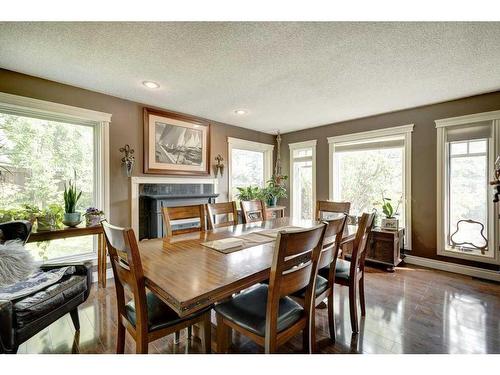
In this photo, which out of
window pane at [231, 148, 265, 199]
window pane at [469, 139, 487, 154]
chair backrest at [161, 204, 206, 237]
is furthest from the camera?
window pane at [231, 148, 265, 199]

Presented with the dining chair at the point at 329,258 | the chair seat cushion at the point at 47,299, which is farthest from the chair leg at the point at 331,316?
the chair seat cushion at the point at 47,299

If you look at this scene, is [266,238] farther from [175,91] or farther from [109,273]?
[109,273]

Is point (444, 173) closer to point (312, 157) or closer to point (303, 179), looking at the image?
point (312, 157)

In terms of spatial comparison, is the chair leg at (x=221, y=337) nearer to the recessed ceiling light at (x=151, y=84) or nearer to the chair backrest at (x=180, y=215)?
the chair backrest at (x=180, y=215)

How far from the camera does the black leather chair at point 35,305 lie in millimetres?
1297

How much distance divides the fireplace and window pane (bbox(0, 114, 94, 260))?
24.4 inches

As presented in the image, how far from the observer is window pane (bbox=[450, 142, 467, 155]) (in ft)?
10.3

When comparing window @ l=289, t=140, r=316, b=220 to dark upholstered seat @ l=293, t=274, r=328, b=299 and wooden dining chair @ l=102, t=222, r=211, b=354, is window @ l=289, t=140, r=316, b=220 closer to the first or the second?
dark upholstered seat @ l=293, t=274, r=328, b=299

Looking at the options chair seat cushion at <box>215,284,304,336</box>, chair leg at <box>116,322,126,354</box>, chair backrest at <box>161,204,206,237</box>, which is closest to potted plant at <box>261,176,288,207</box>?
chair backrest at <box>161,204,206,237</box>

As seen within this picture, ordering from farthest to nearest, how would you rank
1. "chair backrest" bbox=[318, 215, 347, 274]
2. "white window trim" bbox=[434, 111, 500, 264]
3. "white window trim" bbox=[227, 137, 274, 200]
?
"white window trim" bbox=[227, 137, 274, 200]
"white window trim" bbox=[434, 111, 500, 264]
"chair backrest" bbox=[318, 215, 347, 274]

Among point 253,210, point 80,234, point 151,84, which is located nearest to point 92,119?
point 151,84

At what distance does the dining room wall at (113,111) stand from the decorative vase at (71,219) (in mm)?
523

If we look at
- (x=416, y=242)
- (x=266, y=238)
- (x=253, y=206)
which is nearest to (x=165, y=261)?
(x=266, y=238)

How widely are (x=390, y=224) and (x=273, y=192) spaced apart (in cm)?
207
